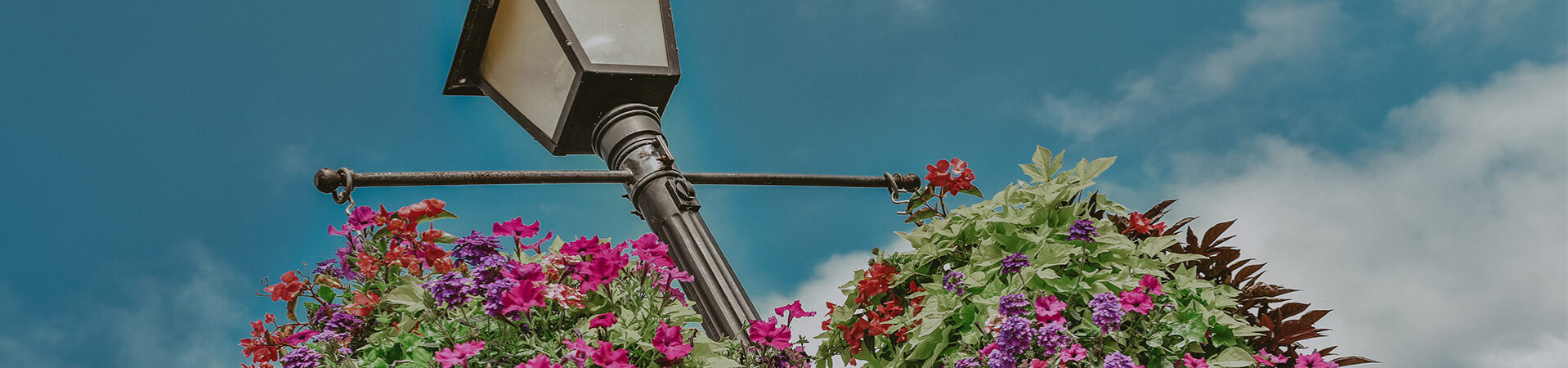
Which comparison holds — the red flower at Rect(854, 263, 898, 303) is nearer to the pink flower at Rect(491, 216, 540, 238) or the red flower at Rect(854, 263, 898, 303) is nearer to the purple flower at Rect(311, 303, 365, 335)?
the pink flower at Rect(491, 216, 540, 238)

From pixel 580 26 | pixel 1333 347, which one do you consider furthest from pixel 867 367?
pixel 580 26

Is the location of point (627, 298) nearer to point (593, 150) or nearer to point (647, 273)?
point (647, 273)

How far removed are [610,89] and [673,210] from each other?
1.49 feet

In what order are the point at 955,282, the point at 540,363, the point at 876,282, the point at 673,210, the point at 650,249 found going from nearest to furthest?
1. the point at 540,363
2. the point at 650,249
3. the point at 955,282
4. the point at 876,282
5. the point at 673,210

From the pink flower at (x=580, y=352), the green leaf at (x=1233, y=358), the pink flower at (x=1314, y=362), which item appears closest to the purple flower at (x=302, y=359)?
the pink flower at (x=580, y=352)

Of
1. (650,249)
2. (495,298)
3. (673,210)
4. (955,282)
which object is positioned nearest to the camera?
(495,298)

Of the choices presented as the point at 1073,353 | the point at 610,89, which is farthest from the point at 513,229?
the point at 1073,353

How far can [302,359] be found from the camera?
6.78 feet

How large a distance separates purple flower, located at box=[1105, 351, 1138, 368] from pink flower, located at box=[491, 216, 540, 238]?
128 cm

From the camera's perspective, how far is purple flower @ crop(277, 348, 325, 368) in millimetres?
2057

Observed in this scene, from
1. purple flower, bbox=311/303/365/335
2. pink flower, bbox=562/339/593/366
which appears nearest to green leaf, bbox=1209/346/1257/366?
pink flower, bbox=562/339/593/366

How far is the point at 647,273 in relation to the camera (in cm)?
221

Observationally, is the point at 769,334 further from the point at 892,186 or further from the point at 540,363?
the point at 892,186

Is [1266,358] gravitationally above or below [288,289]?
below
